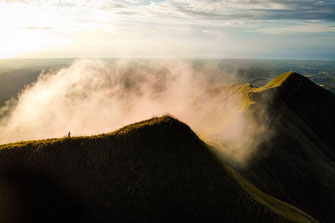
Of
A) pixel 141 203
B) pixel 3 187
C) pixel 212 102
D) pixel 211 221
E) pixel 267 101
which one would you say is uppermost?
pixel 3 187

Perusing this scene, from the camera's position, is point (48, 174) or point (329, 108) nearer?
point (48, 174)

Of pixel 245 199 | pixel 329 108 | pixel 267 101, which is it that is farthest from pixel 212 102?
pixel 245 199

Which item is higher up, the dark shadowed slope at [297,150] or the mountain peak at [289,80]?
the mountain peak at [289,80]

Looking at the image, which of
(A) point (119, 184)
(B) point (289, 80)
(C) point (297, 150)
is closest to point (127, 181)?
(A) point (119, 184)

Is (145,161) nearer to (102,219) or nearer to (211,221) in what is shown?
(102,219)

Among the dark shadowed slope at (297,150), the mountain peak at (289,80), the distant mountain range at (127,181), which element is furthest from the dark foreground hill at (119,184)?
the mountain peak at (289,80)

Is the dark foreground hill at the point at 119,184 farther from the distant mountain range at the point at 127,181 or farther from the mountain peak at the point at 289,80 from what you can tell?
the mountain peak at the point at 289,80
